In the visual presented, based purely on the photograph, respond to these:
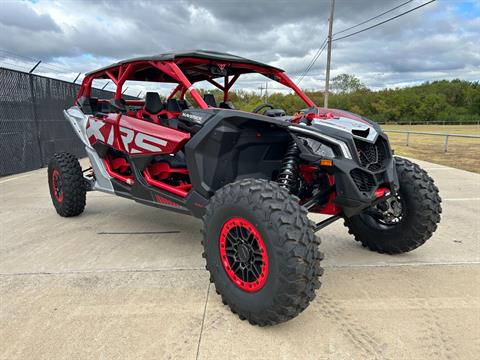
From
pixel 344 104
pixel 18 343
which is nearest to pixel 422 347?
pixel 18 343

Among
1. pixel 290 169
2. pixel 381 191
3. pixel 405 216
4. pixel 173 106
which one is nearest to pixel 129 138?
pixel 173 106

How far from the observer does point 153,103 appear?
14.4 feet

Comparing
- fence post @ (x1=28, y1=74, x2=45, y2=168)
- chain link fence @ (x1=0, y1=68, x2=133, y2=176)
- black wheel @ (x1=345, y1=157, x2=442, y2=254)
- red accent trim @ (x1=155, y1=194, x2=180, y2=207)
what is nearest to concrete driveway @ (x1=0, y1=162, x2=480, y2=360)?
black wheel @ (x1=345, y1=157, x2=442, y2=254)

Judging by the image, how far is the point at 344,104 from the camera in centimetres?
7419

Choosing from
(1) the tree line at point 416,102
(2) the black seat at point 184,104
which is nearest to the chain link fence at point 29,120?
(2) the black seat at point 184,104

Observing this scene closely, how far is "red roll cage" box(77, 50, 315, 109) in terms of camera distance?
129 inches

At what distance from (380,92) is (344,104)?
475 inches

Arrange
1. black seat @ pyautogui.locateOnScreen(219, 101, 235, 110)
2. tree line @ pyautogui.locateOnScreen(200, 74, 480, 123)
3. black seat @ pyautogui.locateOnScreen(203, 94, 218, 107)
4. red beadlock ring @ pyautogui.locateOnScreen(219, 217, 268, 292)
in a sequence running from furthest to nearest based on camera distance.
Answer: tree line @ pyautogui.locateOnScreen(200, 74, 480, 123)
black seat @ pyautogui.locateOnScreen(219, 101, 235, 110)
black seat @ pyautogui.locateOnScreen(203, 94, 218, 107)
red beadlock ring @ pyautogui.locateOnScreen(219, 217, 268, 292)

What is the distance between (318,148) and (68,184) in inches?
133

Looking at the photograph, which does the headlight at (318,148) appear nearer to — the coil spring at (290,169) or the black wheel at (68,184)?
the coil spring at (290,169)

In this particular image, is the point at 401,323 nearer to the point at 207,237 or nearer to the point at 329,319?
the point at 329,319

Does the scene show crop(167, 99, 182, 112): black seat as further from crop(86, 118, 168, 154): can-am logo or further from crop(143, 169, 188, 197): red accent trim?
crop(143, 169, 188, 197): red accent trim

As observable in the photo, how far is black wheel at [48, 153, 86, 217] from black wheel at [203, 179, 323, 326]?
276 centimetres

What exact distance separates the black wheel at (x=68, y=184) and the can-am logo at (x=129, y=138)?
62 centimetres
